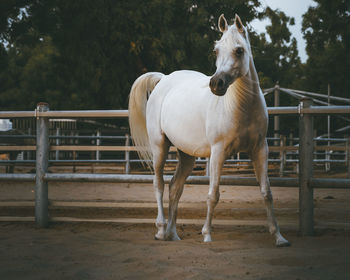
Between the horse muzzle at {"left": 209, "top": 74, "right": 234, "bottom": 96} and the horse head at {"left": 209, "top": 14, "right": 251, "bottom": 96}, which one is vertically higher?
the horse head at {"left": 209, "top": 14, "right": 251, "bottom": 96}

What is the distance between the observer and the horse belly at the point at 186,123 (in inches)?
145

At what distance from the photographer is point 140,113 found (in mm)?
4527

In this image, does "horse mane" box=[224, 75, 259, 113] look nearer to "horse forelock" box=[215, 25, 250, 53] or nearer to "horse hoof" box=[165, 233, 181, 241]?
"horse forelock" box=[215, 25, 250, 53]

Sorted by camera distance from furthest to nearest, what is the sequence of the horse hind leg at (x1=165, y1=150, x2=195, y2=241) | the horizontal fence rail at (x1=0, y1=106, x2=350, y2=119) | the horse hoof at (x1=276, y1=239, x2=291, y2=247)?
the horse hind leg at (x1=165, y1=150, x2=195, y2=241)
the horizontal fence rail at (x1=0, y1=106, x2=350, y2=119)
the horse hoof at (x1=276, y1=239, x2=291, y2=247)

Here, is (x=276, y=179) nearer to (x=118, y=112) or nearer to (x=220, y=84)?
(x=220, y=84)

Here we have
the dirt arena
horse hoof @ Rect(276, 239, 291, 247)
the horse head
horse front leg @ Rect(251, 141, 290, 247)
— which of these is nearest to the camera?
the dirt arena

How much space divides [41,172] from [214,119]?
2.11m

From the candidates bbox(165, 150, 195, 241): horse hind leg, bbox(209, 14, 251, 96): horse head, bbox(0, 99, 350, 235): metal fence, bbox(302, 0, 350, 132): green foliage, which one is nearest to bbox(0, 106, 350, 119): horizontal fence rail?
bbox(0, 99, 350, 235): metal fence

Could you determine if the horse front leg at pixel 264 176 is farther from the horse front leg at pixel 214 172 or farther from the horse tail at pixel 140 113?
the horse tail at pixel 140 113

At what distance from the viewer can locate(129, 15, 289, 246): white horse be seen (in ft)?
10.7

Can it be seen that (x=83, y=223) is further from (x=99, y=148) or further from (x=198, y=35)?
(x=198, y=35)

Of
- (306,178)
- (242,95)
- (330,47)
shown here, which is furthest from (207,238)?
(330,47)

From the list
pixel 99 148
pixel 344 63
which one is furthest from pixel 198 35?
pixel 344 63

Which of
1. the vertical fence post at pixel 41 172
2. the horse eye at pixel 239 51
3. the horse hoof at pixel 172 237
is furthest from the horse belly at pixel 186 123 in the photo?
the vertical fence post at pixel 41 172
